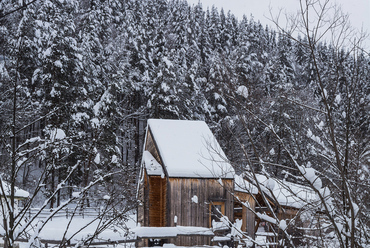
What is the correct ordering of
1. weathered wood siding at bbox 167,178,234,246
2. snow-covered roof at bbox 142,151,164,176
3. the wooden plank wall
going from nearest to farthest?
weathered wood siding at bbox 167,178,234,246
snow-covered roof at bbox 142,151,164,176
the wooden plank wall

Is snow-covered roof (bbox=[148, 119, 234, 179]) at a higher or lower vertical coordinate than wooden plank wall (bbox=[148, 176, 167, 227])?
higher

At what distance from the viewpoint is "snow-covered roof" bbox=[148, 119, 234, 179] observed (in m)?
14.1

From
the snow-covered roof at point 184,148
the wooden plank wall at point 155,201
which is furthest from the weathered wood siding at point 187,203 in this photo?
the wooden plank wall at point 155,201

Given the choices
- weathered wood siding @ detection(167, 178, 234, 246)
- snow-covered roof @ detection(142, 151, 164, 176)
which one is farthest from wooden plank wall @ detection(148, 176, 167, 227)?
weathered wood siding @ detection(167, 178, 234, 246)

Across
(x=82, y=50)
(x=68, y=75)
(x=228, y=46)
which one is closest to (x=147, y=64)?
(x=82, y=50)

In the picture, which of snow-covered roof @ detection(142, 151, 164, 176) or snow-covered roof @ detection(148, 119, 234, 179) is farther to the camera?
snow-covered roof @ detection(142, 151, 164, 176)

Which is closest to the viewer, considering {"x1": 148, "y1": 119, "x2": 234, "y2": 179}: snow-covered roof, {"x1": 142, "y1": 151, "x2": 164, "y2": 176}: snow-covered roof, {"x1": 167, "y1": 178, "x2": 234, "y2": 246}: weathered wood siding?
{"x1": 167, "y1": 178, "x2": 234, "y2": 246}: weathered wood siding

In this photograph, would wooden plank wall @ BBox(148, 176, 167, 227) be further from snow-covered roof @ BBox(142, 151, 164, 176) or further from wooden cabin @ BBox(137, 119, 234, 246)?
snow-covered roof @ BBox(142, 151, 164, 176)

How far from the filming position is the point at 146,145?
1922 centimetres

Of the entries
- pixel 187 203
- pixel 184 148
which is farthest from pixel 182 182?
pixel 184 148

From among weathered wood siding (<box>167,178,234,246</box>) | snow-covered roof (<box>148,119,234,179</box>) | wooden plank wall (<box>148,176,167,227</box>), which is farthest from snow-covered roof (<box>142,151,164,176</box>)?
weathered wood siding (<box>167,178,234,246</box>)

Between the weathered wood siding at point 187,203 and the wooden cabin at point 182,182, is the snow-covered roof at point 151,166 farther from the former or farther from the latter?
the weathered wood siding at point 187,203

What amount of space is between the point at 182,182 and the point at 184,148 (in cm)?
201

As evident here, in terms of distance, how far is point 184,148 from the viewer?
51.4 ft
